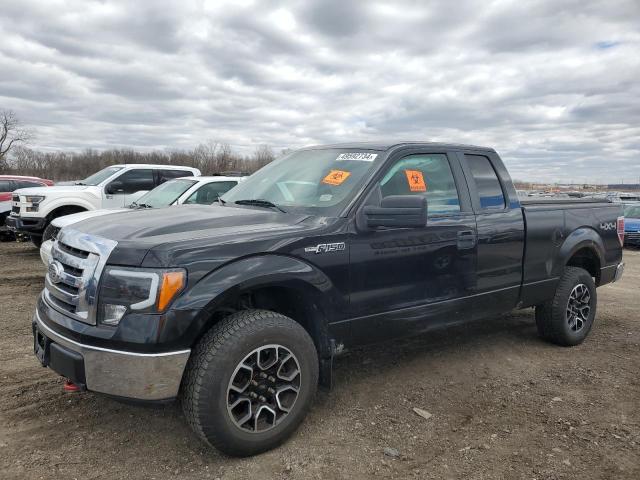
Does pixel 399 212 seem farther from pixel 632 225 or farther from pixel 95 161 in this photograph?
pixel 95 161

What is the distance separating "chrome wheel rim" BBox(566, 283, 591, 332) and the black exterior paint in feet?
1.27

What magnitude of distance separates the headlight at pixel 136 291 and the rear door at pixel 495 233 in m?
2.52

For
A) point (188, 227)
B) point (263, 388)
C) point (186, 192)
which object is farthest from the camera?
point (186, 192)

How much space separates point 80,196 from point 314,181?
27.4 feet

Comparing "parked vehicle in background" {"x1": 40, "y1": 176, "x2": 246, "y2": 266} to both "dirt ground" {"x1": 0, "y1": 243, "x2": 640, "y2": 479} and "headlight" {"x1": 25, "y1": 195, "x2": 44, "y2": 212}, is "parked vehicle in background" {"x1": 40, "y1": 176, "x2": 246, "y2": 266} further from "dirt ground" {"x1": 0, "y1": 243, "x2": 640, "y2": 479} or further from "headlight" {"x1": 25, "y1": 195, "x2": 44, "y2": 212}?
"dirt ground" {"x1": 0, "y1": 243, "x2": 640, "y2": 479}

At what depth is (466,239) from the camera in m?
4.00

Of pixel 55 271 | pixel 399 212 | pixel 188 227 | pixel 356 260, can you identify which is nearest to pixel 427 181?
pixel 399 212

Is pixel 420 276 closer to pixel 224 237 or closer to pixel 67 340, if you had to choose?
pixel 224 237

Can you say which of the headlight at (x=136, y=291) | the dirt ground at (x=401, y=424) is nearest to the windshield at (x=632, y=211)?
the dirt ground at (x=401, y=424)

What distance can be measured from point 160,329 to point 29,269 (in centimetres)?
774

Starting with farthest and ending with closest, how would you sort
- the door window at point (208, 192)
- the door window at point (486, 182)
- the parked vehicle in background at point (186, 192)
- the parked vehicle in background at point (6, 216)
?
the parked vehicle in background at point (6, 216), the door window at point (208, 192), the parked vehicle in background at point (186, 192), the door window at point (486, 182)

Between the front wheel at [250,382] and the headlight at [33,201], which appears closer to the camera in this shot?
the front wheel at [250,382]

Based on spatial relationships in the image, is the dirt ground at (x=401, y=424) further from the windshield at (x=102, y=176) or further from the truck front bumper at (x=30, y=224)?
the windshield at (x=102, y=176)

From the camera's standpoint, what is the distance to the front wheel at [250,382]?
277 cm
